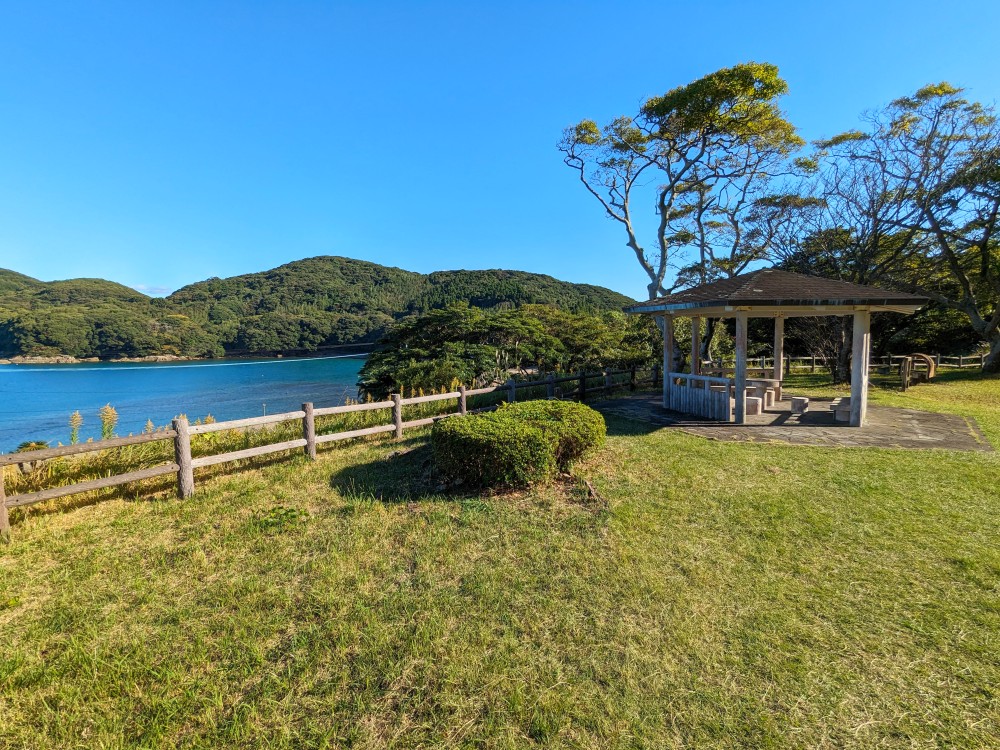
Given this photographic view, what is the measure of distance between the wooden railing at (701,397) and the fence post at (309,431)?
310 inches

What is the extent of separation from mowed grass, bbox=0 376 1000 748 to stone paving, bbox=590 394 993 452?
2.03 m

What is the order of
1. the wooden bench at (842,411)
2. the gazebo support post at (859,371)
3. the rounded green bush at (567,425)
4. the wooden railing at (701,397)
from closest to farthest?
the rounded green bush at (567,425), the gazebo support post at (859,371), the wooden bench at (842,411), the wooden railing at (701,397)

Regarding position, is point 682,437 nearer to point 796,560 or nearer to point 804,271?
point 796,560

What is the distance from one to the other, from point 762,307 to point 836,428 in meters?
2.67

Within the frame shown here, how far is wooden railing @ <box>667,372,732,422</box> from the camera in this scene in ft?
29.2

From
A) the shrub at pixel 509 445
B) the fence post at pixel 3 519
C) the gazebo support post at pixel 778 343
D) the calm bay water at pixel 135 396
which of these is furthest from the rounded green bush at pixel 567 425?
the calm bay water at pixel 135 396

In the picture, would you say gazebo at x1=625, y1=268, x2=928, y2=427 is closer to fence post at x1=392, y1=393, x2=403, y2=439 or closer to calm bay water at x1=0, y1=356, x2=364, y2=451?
fence post at x1=392, y1=393, x2=403, y2=439

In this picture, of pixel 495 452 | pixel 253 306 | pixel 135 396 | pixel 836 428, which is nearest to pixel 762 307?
pixel 836 428

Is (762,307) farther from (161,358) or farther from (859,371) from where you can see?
(161,358)

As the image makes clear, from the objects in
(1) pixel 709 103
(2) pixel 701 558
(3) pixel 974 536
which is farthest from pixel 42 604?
(1) pixel 709 103

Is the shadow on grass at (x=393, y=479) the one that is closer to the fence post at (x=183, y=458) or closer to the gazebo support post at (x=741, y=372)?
the fence post at (x=183, y=458)

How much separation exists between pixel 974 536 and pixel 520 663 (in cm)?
446

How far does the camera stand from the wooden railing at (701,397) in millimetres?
8898

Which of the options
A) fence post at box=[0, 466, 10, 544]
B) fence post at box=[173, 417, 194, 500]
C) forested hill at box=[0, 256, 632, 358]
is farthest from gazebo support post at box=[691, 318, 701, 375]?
forested hill at box=[0, 256, 632, 358]
